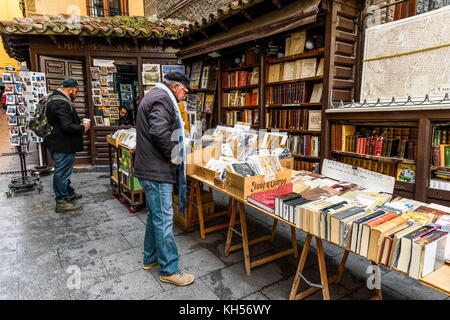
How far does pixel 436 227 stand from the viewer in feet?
5.69

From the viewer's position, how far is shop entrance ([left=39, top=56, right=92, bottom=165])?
7.04 m

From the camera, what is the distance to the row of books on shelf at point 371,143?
333 centimetres

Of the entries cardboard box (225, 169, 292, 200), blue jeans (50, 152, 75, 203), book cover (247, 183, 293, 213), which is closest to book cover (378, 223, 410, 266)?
book cover (247, 183, 293, 213)

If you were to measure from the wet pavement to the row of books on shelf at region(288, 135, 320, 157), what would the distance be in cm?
126

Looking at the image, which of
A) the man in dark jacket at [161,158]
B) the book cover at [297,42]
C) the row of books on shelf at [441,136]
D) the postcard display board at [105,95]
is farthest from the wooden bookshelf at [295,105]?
the postcard display board at [105,95]

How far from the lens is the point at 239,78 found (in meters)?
5.95

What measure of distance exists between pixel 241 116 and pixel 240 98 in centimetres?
37

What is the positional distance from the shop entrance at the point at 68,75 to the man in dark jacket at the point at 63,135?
129 inches

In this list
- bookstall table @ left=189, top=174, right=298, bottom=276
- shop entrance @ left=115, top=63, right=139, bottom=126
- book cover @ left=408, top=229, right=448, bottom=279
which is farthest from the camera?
shop entrance @ left=115, top=63, right=139, bottom=126

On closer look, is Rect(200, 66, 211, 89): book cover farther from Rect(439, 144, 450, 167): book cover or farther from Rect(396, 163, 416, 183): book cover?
Rect(439, 144, 450, 167): book cover

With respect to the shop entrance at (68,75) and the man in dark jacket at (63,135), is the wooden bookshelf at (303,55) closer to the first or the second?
the man in dark jacket at (63,135)
